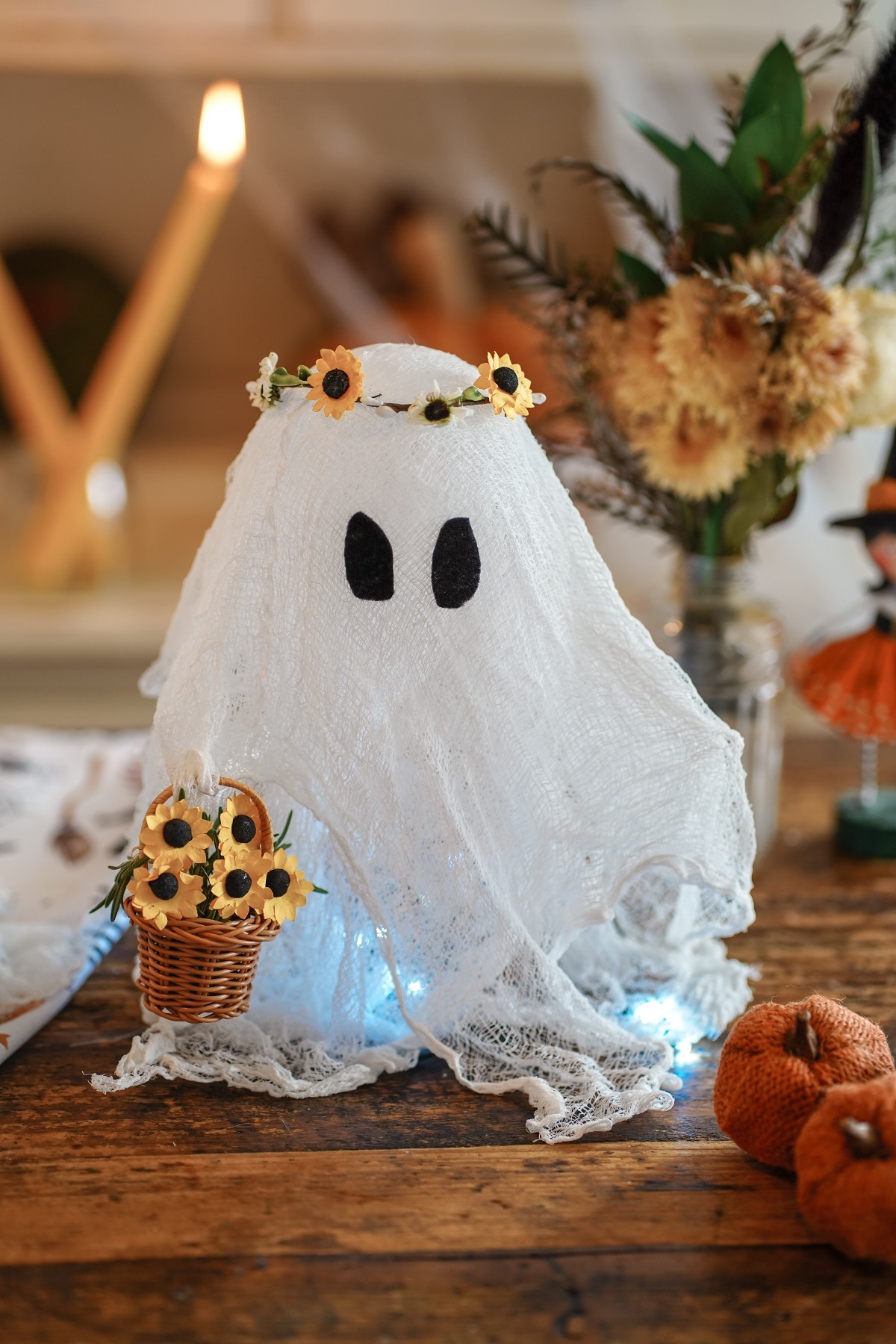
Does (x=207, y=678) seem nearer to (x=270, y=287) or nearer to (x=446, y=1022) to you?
(x=446, y=1022)

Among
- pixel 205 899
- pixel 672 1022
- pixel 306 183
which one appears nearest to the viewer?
pixel 205 899

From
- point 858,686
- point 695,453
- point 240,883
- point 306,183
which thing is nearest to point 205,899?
point 240,883

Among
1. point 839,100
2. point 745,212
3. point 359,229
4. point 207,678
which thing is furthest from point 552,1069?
point 359,229

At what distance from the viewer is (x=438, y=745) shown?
67 cm

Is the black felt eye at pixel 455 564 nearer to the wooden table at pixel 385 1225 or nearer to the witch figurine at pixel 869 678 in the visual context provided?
the wooden table at pixel 385 1225

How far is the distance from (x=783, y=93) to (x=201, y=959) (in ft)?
2.35

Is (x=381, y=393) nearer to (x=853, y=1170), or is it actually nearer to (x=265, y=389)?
(x=265, y=389)

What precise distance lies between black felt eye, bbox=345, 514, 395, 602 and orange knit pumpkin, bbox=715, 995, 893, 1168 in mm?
303

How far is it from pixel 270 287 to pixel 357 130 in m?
0.28

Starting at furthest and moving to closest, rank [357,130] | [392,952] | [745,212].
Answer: [357,130] < [745,212] < [392,952]

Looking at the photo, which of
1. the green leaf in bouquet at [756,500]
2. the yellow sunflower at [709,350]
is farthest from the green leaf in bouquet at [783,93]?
the green leaf in bouquet at [756,500]

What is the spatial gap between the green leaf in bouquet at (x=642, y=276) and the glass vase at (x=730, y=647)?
8.3 inches

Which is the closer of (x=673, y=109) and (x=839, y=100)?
(x=839, y=100)

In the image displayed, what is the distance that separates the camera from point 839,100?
88cm
